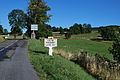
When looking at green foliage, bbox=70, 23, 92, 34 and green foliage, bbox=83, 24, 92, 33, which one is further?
green foliage, bbox=83, 24, 92, 33

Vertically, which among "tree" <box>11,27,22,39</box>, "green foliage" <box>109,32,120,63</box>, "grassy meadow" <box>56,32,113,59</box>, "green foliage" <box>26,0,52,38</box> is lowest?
"grassy meadow" <box>56,32,113,59</box>

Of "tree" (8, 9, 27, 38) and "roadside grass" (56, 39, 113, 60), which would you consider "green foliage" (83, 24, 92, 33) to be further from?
"roadside grass" (56, 39, 113, 60)

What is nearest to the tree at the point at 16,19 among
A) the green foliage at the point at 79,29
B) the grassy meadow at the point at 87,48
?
the grassy meadow at the point at 87,48

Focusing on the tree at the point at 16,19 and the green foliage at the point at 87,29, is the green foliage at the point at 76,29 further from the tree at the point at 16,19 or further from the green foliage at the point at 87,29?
the tree at the point at 16,19

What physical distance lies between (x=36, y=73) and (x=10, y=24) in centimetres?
8384

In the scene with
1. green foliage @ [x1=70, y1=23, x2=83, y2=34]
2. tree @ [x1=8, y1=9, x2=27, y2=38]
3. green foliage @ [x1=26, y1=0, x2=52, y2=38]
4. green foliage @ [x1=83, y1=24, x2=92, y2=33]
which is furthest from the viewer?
green foliage @ [x1=83, y1=24, x2=92, y2=33]

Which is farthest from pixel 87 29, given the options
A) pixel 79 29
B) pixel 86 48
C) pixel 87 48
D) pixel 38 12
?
pixel 86 48

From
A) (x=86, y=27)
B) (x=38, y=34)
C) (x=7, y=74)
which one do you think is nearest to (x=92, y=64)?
(x=7, y=74)

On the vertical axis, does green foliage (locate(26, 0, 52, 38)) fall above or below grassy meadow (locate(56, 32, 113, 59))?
above

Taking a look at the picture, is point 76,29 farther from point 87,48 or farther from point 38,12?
point 87,48

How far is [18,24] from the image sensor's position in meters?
87.9

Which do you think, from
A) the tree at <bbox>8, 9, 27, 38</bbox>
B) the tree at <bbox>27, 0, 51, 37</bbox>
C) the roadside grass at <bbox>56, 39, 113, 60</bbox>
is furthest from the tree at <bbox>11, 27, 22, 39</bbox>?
the roadside grass at <bbox>56, 39, 113, 60</bbox>

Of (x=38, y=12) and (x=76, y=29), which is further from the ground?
(x=38, y=12)

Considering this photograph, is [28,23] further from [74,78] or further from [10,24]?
[74,78]
